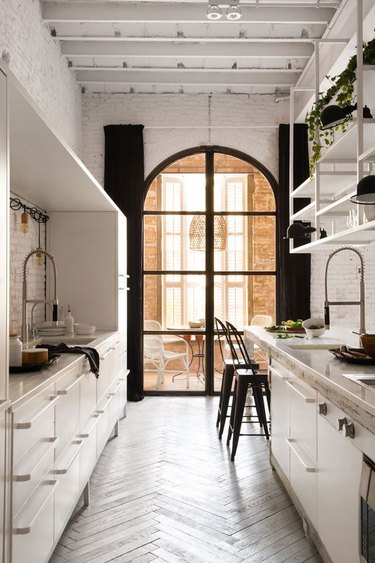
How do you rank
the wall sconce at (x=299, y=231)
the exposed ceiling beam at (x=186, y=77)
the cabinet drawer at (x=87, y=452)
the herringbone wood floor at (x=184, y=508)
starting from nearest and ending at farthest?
1. the herringbone wood floor at (x=184, y=508)
2. the cabinet drawer at (x=87, y=452)
3. the wall sconce at (x=299, y=231)
4. the exposed ceiling beam at (x=186, y=77)

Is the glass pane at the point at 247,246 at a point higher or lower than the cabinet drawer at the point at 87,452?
higher

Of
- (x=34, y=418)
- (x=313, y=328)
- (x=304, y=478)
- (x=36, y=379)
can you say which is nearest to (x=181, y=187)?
(x=313, y=328)

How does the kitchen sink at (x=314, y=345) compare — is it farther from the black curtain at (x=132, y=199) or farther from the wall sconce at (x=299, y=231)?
the black curtain at (x=132, y=199)

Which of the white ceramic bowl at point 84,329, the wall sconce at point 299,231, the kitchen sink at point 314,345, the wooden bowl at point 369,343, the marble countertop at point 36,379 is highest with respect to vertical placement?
the wall sconce at point 299,231

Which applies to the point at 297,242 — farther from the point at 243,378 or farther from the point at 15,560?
the point at 15,560

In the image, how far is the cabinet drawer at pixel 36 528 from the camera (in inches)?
73.7

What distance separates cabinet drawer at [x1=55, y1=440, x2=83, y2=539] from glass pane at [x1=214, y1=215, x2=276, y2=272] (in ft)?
13.3

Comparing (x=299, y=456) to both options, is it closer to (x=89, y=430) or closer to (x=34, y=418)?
(x=89, y=430)

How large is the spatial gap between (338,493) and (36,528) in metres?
1.16

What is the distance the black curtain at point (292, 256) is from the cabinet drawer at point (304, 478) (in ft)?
11.6

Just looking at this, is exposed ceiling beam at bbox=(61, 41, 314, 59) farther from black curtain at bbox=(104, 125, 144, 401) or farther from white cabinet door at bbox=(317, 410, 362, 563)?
white cabinet door at bbox=(317, 410, 362, 563)

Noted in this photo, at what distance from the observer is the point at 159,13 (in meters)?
4.68

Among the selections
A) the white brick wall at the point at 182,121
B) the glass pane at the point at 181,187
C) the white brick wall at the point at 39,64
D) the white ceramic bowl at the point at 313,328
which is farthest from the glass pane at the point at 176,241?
the white ceramic bowl at the point at 313,328

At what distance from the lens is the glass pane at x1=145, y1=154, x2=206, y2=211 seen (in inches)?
264
